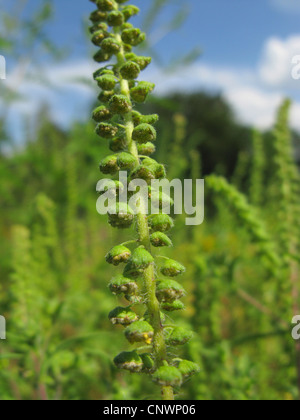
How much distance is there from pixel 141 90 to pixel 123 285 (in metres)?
0.58

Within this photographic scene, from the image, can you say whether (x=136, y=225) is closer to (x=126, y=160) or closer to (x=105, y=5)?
(x=126, y=160)

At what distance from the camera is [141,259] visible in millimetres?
1062

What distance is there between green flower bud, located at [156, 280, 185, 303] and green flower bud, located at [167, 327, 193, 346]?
9cm

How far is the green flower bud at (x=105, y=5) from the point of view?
1327 mm

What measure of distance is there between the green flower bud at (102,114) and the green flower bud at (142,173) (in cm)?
23

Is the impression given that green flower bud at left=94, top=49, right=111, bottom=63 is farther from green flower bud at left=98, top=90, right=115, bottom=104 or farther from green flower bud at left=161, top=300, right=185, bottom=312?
green flower bud at left=161, top=300, right=185, bottom=312

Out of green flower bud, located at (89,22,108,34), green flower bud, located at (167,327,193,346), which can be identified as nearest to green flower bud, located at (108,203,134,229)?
green flower bud, located at (167,327,193,346)

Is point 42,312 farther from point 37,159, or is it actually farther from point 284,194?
point 37,159

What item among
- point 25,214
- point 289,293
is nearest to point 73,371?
point 289,293

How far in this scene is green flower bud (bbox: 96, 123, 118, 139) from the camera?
3.99 feet

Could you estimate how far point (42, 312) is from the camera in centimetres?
248

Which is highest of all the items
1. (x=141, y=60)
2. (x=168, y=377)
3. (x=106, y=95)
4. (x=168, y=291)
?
(x=141, y=60)

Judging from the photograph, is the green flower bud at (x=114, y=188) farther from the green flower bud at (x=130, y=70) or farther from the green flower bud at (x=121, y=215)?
the green flower bud at (x=130, y=70)

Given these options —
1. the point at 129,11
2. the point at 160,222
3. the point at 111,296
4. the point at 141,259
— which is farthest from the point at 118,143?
the point at 111,296
